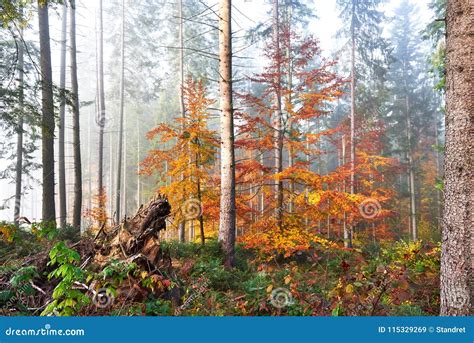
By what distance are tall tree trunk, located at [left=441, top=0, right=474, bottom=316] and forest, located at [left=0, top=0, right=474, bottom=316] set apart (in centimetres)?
1

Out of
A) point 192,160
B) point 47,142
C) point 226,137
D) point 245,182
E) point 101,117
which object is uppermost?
point 101,117

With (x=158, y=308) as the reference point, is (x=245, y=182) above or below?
above

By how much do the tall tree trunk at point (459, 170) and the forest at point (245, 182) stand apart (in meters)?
0.01

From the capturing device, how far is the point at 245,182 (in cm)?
873

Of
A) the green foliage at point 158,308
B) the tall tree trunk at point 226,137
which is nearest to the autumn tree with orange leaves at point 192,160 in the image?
the tall tree trunk at point 226,137

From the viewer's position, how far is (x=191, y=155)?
32.4 feet

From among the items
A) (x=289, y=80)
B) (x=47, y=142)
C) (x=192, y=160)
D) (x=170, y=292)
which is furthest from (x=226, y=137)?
(x=289, y=80)

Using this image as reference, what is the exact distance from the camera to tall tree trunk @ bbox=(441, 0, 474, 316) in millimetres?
3178

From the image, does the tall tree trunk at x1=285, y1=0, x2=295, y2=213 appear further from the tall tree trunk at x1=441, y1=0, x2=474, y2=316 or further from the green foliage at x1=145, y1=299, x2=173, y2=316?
the green foliage at x1=145, y1=299, x2=173, y2=316

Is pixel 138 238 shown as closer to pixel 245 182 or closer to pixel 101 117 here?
pixel 245 182

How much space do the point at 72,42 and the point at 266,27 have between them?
30.8ft

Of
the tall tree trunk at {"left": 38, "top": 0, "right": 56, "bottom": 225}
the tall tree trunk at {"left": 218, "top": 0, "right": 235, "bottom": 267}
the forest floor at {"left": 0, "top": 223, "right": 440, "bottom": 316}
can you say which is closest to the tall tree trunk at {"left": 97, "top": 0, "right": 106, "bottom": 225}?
the tall tree trunk at {"left": 38, "top": 0, "right": 56, "bottom": 225}

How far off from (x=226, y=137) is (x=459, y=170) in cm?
489

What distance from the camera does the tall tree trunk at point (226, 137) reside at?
6.99 metres
